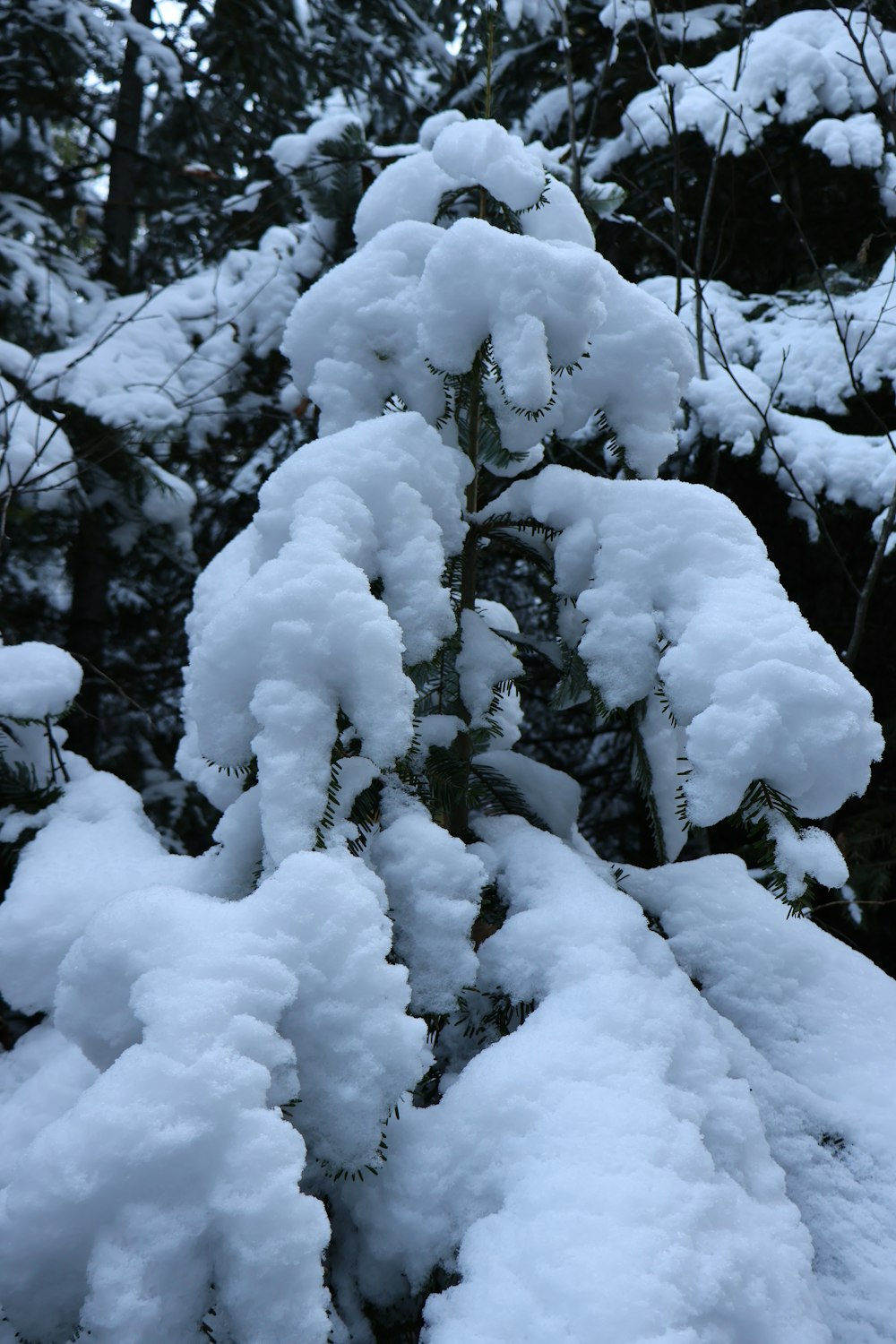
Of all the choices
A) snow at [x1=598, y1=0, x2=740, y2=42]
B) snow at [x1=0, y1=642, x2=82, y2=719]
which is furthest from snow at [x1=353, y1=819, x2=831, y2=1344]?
snow at [x1=598, y1=0, x2=740, y2=42]

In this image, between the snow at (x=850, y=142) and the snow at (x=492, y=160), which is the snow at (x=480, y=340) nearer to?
the snow at (x=492, y=160)

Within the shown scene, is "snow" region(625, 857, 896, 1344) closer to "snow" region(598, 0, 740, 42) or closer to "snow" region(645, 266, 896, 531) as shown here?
"snow" region(645, 266, 896, 531)

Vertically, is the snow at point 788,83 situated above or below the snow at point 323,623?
above

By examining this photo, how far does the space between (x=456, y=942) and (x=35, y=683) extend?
3.82ft

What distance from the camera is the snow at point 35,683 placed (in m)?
1.89

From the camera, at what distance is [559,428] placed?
6.16 feet

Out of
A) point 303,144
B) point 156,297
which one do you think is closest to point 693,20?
point 303,144

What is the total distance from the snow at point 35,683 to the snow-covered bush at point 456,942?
22 centimetres

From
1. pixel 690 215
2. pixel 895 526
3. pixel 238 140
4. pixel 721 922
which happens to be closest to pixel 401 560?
pixel 721 922

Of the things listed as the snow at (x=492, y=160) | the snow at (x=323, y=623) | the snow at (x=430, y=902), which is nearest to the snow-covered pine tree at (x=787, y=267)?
the snow at (x=492, y=160)

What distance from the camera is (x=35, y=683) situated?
6.26 ft

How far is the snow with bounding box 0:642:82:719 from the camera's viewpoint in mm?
1886

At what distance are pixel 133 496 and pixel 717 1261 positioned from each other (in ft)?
13.2

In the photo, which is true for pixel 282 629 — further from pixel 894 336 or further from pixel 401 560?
pixel 894 336
